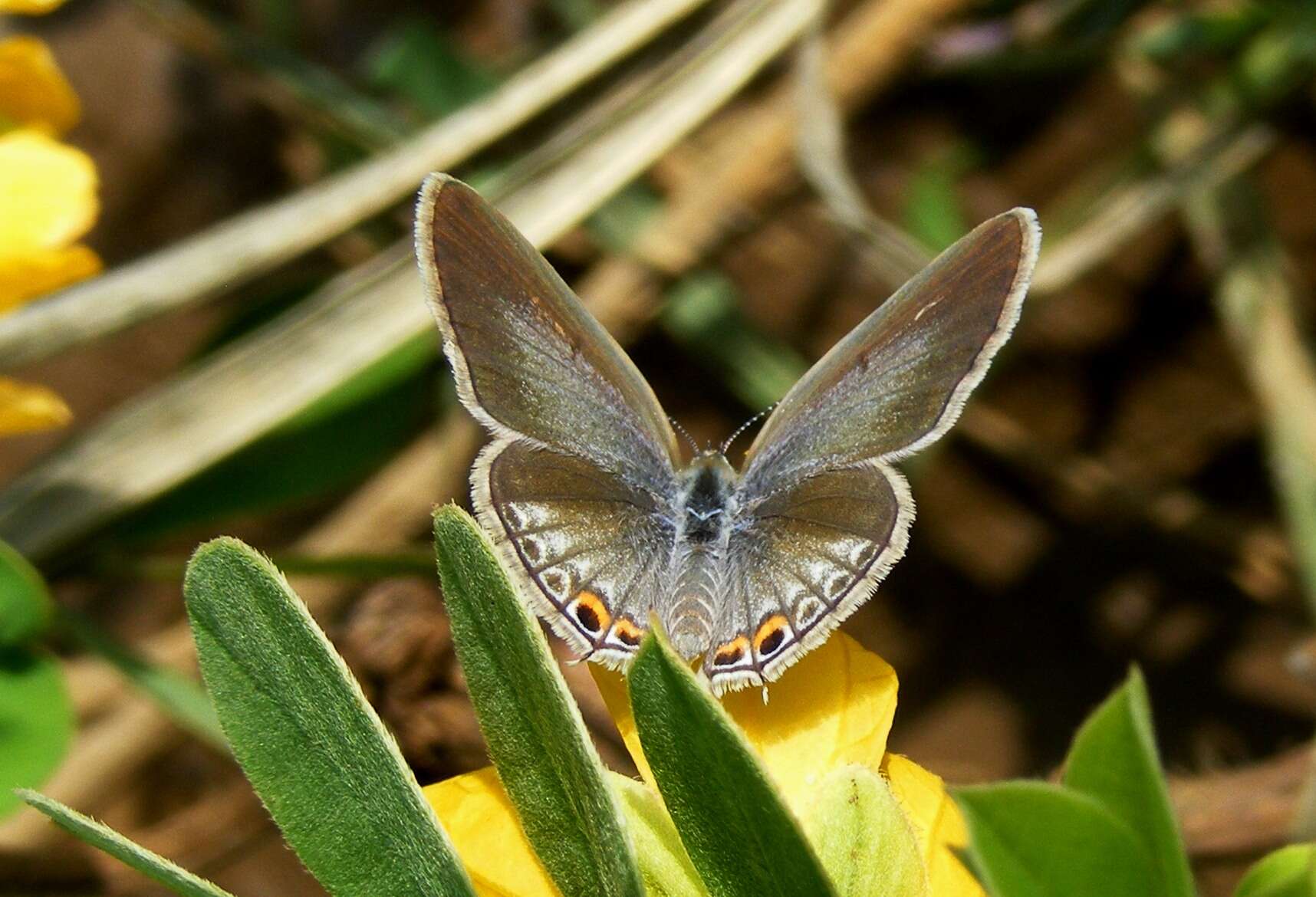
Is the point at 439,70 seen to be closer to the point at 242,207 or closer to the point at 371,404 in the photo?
the point at 242,207

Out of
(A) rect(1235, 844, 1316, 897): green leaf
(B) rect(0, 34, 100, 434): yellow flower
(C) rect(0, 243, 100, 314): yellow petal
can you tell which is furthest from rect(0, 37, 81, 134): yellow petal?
(A) rect(1235, 844, 1316, 897): green leaf

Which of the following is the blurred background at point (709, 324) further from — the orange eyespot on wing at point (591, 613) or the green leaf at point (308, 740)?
the green leaf at point (308, 740)

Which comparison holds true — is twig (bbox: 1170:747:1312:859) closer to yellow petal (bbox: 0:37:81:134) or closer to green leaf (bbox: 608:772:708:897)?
green leaf (bbox: 608:772:708:897)

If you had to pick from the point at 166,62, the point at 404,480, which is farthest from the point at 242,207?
the point at 404,480

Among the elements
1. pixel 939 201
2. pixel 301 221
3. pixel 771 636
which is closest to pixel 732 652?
pixel 771 636

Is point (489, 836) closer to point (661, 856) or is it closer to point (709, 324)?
point (661, 856)

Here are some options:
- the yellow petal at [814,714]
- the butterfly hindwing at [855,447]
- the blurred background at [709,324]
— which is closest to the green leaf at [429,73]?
the blurred background at [709,324]
